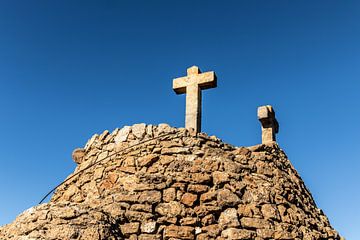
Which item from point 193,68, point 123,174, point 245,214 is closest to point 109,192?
point 123,174

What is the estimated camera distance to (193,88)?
884 centimetres

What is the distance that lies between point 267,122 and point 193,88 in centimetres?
185

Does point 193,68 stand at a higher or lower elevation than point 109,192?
higher

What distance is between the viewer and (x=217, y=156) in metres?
7.30

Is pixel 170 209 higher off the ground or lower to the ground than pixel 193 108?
lower

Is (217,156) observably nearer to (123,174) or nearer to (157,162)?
(157,162)

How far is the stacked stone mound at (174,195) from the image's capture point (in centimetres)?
588

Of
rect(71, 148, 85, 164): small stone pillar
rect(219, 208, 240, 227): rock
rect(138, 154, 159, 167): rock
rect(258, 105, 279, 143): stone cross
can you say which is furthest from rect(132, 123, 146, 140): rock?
rect(258, 105, 279, 143): stone cross

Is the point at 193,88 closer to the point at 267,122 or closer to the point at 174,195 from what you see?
the point at 267,122

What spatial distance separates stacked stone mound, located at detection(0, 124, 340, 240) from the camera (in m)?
5.88

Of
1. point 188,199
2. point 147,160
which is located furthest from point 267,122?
point 188,199

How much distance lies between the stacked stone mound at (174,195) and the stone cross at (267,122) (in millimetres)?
1298

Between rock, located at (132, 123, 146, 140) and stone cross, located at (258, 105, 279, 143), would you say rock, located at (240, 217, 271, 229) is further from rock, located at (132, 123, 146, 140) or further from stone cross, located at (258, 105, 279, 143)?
stone cross, located at (258, 105, 279, 143)

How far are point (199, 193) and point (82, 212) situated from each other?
1.85 m
